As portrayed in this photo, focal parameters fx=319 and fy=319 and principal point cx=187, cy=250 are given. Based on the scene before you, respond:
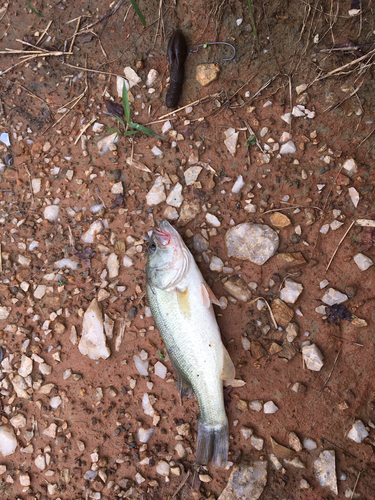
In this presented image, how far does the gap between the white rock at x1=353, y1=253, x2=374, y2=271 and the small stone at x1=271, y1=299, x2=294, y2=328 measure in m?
0.72

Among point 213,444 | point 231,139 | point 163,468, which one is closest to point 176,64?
point 231,139

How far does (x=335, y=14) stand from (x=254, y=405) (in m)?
3.63

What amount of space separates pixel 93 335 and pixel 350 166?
9.71 ft

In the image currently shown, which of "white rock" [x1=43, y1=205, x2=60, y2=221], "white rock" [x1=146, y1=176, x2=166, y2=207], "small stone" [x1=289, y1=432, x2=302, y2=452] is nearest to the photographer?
"small stone" [x1=289, y1=432, x2=302, y2=452]

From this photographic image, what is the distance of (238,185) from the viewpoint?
10.2 feet

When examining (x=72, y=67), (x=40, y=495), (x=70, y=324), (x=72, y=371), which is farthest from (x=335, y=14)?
(x=40, y=495)

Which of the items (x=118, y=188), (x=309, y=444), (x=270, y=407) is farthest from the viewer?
(x=118, y=188)

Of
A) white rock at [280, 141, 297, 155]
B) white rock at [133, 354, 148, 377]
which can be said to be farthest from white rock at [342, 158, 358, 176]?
white rock at [133, 354, 148, 377]

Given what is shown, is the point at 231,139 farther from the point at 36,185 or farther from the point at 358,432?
the point at 358,432

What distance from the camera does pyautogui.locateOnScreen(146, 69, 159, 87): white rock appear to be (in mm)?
3297

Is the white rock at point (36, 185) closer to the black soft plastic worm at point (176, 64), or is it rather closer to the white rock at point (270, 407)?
the black soft plastic worm at point (176, 64)

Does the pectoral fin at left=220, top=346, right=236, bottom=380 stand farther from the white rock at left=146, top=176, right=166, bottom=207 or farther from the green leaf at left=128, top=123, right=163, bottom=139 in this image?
the green leaf at left=128, top=123, right=163, bottom=139

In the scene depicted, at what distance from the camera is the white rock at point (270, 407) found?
2.93m

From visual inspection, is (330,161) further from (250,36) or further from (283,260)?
(250,36)
